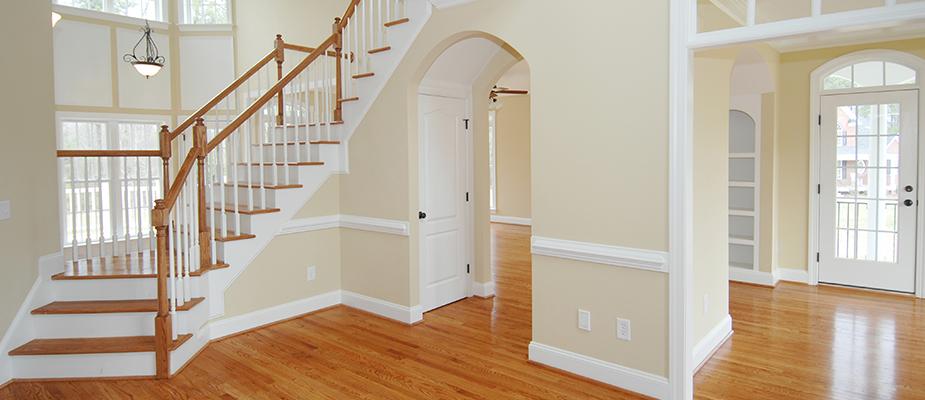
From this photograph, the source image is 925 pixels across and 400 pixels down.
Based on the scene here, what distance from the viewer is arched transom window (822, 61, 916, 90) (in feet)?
17.9

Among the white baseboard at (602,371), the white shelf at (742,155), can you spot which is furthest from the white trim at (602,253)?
the white shelf at (742,155)

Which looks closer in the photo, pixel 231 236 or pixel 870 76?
pixel 231 236

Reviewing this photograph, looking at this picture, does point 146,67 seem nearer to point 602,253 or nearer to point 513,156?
point 602,253

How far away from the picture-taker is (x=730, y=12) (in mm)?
3455

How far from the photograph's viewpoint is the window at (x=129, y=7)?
755cm

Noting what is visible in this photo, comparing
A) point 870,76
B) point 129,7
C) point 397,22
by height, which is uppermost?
point 129,7

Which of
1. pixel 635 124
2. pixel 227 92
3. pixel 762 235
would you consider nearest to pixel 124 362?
pixel 227 92

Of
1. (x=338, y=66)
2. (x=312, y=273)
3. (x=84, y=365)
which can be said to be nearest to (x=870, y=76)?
(x=338, y=66)

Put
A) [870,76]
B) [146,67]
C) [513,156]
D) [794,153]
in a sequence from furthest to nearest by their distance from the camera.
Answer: [513,156] → [146,67] → [794,153] → [870,76]

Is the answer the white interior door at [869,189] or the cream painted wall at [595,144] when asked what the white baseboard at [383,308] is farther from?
the white interior door at [869,189]

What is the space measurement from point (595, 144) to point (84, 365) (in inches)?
145

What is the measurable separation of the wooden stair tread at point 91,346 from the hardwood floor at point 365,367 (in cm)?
20

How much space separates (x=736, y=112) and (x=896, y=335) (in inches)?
114

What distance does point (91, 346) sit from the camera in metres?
3.71
